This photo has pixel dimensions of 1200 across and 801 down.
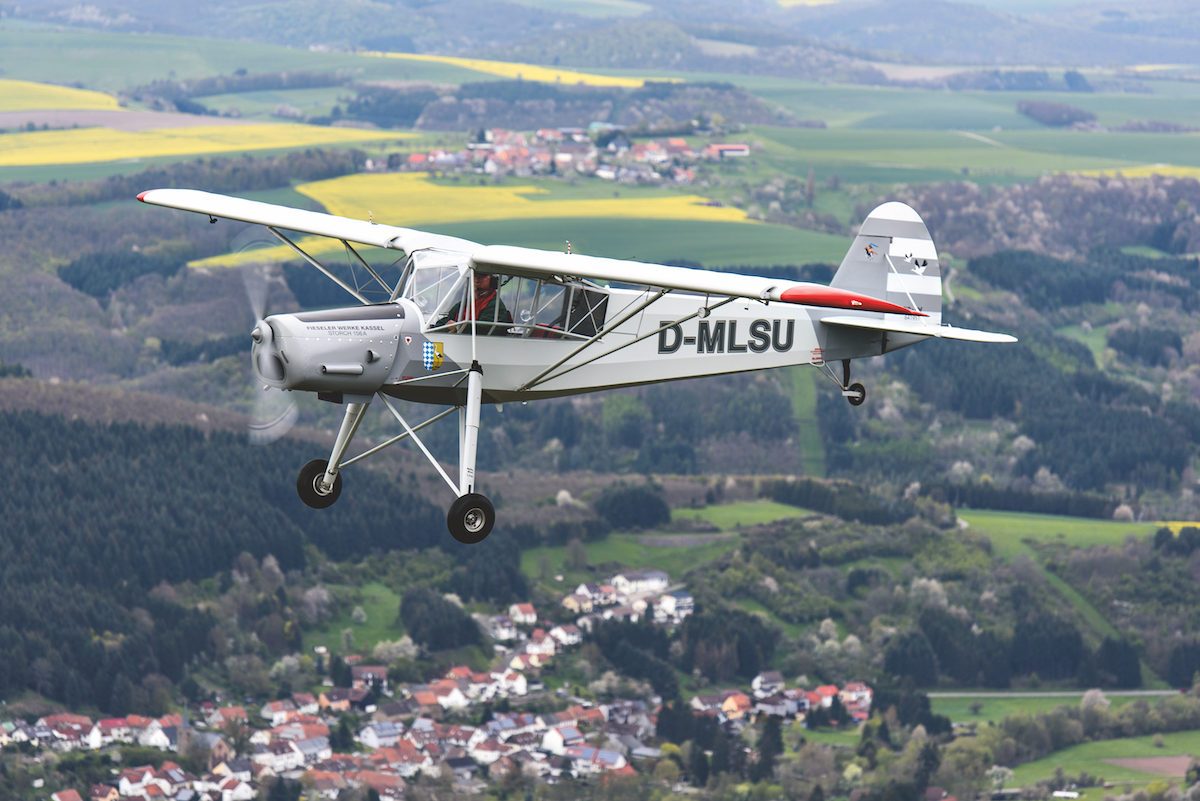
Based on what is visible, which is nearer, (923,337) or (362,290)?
(362,290)

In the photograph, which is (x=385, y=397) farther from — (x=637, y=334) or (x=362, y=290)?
(x=637, y=334)

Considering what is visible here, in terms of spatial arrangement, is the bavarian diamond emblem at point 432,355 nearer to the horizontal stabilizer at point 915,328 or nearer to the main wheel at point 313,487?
the main wheel at point 313,487

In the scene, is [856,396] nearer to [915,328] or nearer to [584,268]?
[915,328]

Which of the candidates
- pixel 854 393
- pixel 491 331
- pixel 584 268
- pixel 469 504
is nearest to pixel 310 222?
pixel 491 331

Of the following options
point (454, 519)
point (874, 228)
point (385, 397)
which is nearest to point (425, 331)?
point (385, 397)

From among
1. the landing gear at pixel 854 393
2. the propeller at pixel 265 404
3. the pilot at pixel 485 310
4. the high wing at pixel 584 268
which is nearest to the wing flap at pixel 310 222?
the high wing at pixel 584 268

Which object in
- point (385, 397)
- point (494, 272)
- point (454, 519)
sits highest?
point (494, 272)

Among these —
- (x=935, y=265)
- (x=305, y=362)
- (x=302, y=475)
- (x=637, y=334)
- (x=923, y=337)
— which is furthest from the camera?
(x=935, y=265)
